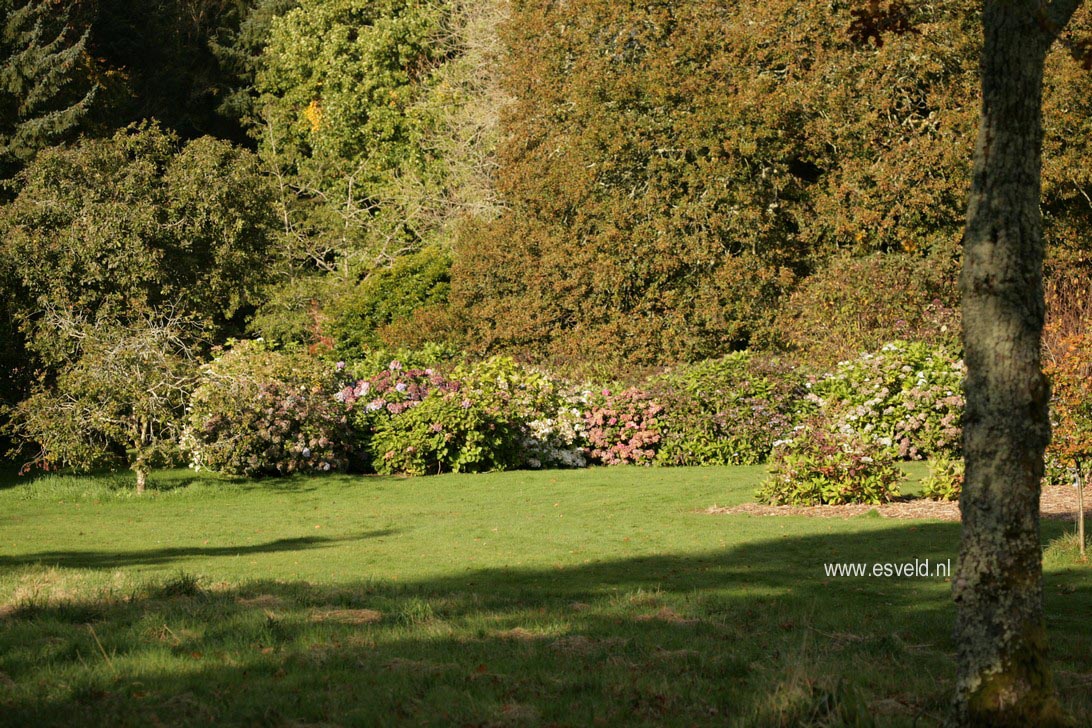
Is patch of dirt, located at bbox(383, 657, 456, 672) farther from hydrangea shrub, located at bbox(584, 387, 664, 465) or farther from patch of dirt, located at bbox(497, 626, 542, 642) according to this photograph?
hydrangea shrub, located at bbox(584, 387, 664, 465)

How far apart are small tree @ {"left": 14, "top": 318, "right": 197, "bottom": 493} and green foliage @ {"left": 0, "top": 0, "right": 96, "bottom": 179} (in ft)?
35.9

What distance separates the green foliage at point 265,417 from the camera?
1551 centimetres

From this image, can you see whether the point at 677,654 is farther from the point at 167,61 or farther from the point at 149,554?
the point at 167,61

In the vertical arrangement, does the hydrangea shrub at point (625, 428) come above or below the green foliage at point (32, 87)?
below

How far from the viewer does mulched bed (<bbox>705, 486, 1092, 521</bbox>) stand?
11023 millimetres

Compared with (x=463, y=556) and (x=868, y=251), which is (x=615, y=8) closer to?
(x=868, y=251)

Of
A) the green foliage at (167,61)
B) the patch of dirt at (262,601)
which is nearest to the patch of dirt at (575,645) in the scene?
the patch of dirt at (262,601)

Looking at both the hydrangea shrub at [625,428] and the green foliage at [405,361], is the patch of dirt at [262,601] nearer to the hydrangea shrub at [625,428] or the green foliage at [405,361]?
the hydrangea shrub at [625,428]

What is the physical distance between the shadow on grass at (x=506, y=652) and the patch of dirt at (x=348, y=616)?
0.06 ft

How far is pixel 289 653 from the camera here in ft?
18.2

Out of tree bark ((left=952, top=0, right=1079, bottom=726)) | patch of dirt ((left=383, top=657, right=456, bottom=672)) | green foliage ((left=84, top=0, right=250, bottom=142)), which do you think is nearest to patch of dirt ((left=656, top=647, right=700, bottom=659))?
patch of dirt ((left=383, top=657, right=456, bottom=672))

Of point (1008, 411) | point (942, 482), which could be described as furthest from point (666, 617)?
point (942, 482)

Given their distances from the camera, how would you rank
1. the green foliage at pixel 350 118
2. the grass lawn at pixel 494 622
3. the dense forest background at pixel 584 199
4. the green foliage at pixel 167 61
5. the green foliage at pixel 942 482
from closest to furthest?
the grass lawn at pixel 494 622
the green foliage at pixel 942 482
the dense forest background at pixel 584 199
the green foliage at pixel 167 61
the green foliage at pixel 350 118

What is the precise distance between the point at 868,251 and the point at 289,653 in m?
19.8
